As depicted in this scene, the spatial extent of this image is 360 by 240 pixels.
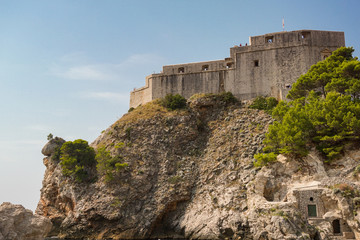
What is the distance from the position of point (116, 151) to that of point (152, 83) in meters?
10.7

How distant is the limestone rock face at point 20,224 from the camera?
12.0m

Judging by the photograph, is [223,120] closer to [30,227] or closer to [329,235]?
[329,235]

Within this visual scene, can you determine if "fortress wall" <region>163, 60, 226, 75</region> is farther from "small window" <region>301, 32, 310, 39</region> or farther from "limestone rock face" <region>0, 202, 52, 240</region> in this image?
"limestone rock face" <region>0, 202, 52, 240</region>

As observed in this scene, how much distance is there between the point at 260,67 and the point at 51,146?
2298 cm

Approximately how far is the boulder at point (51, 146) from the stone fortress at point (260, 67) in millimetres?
11210

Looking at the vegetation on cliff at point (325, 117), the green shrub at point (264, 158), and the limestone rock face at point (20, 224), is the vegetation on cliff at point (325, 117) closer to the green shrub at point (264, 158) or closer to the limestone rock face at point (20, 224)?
the green shrub at point (264, 158)

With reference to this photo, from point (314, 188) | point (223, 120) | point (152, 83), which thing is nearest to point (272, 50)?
point (223, 120)

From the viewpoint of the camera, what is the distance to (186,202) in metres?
31.0

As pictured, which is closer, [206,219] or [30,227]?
[30,227]

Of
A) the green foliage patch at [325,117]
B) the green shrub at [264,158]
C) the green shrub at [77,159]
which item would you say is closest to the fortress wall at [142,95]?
the green shrub at [77,159]

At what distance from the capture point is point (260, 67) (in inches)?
1495

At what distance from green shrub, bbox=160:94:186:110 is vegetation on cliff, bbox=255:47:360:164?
10.4m

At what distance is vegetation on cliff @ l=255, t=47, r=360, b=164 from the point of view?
2684cm

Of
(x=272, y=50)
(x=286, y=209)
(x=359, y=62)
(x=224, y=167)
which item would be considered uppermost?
(x=272, y=50)
